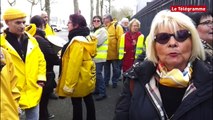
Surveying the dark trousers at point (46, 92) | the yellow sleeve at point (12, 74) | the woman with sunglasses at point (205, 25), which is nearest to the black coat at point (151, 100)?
the woman with sunglasses at point (205, 25)

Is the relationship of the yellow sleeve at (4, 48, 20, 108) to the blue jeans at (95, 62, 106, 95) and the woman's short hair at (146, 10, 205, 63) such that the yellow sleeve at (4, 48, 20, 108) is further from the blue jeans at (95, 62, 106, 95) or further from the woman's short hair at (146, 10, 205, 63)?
the blue jeans at (95, 62, 106, 95)

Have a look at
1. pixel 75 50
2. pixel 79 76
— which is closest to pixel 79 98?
pixel 79 76

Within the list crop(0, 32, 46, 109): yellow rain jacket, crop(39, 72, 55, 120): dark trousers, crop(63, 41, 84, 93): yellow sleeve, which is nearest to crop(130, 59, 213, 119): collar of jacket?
crop(0, 32, 46, 109): yellow rain jacket

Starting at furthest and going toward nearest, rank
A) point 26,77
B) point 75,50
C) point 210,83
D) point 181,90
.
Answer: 1. point 75,50
2. point 26,77
3. point 181,90
4. point 210,83

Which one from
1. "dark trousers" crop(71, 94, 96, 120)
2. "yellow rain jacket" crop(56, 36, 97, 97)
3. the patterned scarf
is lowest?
"dark trousers" crop(71, 94, 96, 120)

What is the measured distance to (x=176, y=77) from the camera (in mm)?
Answer: 2158

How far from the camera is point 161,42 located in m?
2.27

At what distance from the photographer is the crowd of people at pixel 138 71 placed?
7.08 feet

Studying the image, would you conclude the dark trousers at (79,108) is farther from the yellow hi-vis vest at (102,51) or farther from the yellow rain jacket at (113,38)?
the yellow rain jacket at (113,38)

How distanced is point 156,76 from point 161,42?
25cm

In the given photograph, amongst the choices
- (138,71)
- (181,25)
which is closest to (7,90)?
(138,71)

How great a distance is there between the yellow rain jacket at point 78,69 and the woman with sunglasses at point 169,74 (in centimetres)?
236

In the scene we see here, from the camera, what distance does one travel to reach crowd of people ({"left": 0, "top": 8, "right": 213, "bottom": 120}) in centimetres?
216

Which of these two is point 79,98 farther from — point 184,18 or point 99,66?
point 184,18
